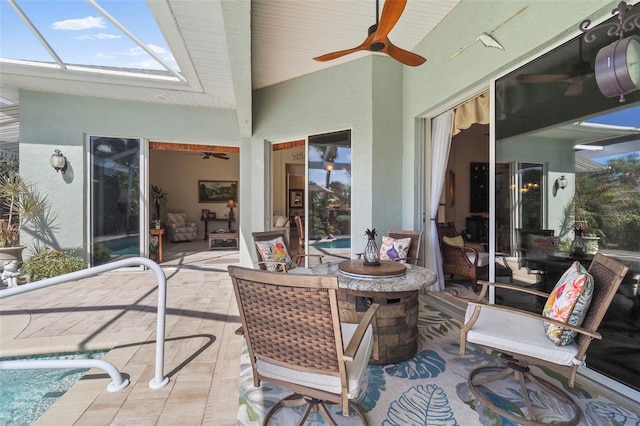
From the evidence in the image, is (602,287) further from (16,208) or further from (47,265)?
(16,208)

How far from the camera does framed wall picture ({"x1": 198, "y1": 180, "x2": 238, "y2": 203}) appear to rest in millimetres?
10273

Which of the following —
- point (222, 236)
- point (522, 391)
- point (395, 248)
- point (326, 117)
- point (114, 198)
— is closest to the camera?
point (522, 391)

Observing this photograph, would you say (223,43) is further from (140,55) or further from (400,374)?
(400,374)

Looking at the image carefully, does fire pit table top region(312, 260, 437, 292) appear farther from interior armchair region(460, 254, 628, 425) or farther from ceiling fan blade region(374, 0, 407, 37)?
ceiling fan blade region(374, 0, 407, 37)

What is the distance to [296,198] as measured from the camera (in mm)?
9758

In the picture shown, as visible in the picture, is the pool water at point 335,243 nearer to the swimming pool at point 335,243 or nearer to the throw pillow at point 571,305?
the swimming pool at point 335,243

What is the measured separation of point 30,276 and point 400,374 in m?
5.80

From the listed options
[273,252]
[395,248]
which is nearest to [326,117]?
[395,248]

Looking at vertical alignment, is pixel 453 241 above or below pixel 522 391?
above

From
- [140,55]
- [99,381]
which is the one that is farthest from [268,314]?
[140,55]

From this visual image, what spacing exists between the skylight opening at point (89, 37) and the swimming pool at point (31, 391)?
11.7ft

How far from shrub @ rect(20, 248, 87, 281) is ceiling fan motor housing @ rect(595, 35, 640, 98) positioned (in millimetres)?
6675

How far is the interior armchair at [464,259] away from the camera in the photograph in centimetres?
426

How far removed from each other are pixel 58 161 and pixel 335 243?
16.0 ft
